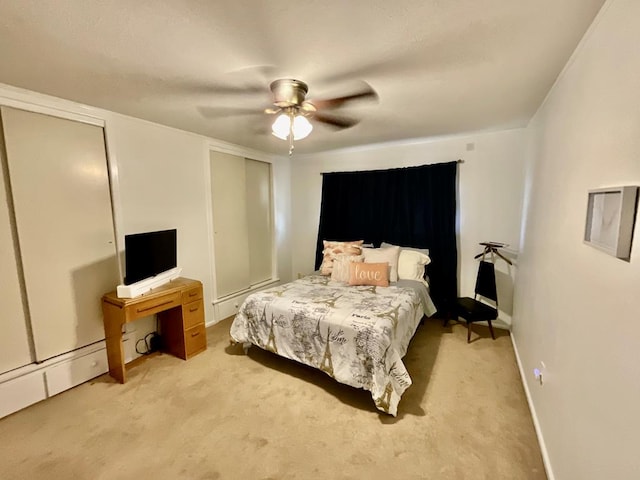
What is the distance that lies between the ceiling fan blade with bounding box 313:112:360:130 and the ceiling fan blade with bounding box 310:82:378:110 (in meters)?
0.20

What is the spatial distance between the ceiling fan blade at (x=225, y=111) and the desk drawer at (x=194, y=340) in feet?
6.60

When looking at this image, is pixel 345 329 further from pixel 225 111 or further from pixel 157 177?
pixel 157 177

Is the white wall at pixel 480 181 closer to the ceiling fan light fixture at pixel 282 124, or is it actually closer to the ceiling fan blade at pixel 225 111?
the ceiling fan blade at pixel 225 111

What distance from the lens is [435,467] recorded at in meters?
1.55

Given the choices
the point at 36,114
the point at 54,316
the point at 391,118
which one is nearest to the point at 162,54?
the point at 36,114

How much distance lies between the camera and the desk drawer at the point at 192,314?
8.70 ft

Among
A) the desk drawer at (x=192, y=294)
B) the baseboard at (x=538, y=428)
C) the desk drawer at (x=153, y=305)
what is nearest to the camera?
the baseboard at (x=538, y=428)

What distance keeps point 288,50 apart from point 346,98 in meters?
0.75

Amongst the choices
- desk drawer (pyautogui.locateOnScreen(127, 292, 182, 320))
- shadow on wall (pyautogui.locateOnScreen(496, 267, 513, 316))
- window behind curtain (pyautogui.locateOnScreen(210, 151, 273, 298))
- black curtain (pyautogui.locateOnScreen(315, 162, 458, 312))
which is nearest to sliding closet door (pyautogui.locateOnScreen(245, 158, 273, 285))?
window behind curtain (pyautogui.locateOnScreen(210, 151, 273, 298))

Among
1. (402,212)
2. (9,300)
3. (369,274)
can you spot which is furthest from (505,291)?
(9,300)

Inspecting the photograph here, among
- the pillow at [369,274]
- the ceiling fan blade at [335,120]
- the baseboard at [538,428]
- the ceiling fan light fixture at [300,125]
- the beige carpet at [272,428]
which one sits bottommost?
the beige carpet at [272,428]

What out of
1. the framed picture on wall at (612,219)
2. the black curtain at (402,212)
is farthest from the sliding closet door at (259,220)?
the framed picture on wall at (612,219)

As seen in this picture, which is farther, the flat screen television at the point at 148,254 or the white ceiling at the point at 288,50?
the flat screen television at the point at 148,254

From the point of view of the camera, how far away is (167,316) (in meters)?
2.78
